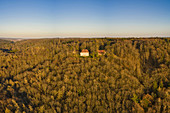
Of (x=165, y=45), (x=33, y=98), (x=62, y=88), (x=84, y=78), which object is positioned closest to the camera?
(x=33, y=98)

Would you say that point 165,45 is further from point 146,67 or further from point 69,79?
point 69,79

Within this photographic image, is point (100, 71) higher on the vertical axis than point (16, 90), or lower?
higher

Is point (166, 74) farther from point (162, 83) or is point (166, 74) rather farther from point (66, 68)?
point (66, 68)

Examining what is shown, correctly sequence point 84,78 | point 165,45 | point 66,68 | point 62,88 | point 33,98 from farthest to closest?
point 165,45, point 66,68, point 84,78, point 62,88, point 33,98

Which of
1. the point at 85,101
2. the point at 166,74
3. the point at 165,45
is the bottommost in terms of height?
the point at 85,101

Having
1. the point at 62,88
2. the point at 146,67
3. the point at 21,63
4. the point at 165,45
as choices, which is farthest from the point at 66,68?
the point at 165,45

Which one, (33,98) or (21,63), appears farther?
(21,63)
